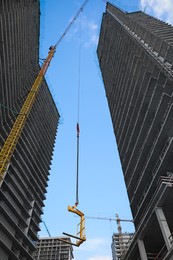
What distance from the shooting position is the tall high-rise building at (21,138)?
44.6 meters

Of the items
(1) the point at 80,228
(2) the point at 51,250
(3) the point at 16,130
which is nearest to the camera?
(1) the point at 80,228

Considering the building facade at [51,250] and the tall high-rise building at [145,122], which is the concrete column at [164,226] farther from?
the building facade at [51,250]

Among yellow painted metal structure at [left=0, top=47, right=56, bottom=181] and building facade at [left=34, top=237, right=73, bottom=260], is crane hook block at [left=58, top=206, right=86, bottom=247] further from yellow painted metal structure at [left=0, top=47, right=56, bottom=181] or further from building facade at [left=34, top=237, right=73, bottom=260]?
building facade at [left=34, top=237, right=73, bottom=260]

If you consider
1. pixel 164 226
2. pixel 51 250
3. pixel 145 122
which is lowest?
pixel 164 226

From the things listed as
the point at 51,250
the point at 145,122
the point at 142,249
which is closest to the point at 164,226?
the point at 142,249

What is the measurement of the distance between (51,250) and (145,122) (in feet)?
281

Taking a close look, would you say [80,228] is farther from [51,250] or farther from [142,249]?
[51,250]

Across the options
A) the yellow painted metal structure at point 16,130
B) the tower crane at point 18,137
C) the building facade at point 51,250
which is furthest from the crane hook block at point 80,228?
the building facade at point 51,250

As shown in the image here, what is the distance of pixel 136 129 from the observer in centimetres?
4300

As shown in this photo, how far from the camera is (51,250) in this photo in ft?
350

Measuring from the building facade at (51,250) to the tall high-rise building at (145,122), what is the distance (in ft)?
227

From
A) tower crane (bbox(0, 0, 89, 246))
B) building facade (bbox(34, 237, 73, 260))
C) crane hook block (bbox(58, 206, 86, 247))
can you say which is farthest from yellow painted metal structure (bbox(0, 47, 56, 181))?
building facade (bbox(34, 237, 73, 260))

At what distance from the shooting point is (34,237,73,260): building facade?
104m

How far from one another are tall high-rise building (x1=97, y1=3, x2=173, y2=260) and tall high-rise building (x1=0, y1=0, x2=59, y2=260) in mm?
18761
